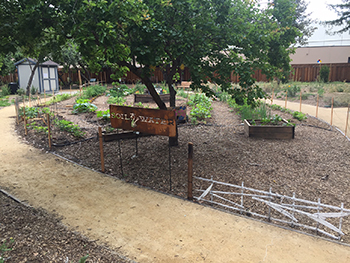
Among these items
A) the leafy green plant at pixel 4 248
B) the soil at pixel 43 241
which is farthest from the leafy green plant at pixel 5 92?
the leafy green plant at pixel 4 248

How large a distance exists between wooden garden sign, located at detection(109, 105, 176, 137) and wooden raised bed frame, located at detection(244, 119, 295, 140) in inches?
154

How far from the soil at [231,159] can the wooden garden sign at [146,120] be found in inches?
22.3

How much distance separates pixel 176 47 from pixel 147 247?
3900mm

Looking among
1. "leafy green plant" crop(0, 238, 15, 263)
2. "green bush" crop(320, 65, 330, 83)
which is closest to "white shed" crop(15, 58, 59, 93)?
"leafy green plant" crop(0, 238, 15, 263)

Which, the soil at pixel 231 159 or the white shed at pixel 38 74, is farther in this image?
the white shed at pixel 38 74

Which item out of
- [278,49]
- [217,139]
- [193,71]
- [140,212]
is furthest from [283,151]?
[140,212]

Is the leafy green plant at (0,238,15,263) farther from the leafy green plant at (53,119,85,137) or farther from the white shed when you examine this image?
the white shed

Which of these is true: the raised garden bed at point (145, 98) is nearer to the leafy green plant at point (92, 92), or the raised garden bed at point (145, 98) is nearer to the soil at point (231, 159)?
the leafy green plant at point (92, 92)

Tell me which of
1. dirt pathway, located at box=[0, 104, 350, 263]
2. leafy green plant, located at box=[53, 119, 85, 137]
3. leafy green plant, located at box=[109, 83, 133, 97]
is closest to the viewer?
dirt pathway, located at box=[0, 104, 350, 263]

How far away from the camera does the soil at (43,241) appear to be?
321 centimetres

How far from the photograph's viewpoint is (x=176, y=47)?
19.6 feet

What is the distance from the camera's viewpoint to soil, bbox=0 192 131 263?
3207 millimetres

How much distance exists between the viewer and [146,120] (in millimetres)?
5590

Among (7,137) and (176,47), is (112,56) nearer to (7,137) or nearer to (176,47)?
(176,47)
